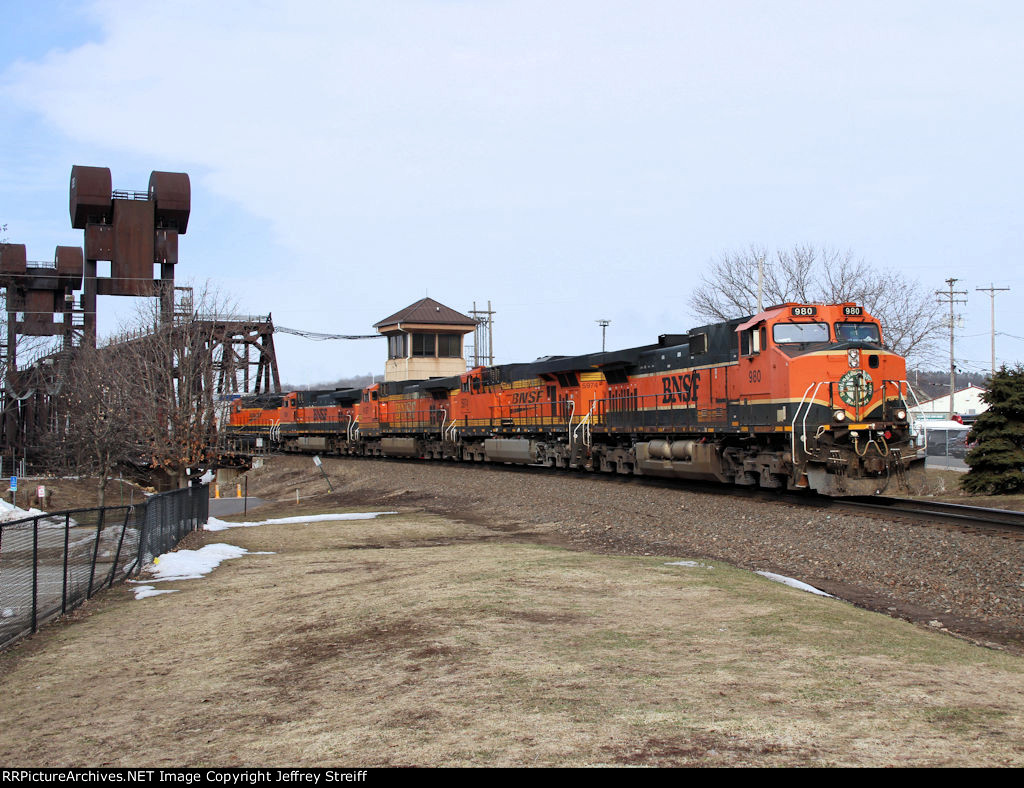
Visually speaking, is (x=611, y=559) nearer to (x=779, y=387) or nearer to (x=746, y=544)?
(x=746, y=544)

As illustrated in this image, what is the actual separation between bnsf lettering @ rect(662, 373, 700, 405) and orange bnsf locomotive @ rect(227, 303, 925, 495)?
0.04 meters

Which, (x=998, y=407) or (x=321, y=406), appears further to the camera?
(x=321, y=406)

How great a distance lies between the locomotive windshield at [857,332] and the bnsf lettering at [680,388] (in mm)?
4128

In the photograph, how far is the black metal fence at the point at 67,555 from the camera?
10055 millimetres

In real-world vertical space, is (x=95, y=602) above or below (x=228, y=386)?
below

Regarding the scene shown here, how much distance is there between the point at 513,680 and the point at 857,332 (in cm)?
1534

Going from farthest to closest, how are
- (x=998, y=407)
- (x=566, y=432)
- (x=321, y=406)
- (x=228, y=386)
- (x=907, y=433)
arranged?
(x=321, y=406) < (x=228, y=386) < (x=566, y=432) < (x=998, y=407) < (x=907, y=433)

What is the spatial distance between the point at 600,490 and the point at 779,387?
6662 mm

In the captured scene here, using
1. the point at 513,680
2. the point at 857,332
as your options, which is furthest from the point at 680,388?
the point at 513,680

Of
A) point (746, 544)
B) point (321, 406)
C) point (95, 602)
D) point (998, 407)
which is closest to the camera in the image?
point (95, 602)

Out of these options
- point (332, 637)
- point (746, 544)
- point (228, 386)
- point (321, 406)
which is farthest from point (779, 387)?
point (321, 406)

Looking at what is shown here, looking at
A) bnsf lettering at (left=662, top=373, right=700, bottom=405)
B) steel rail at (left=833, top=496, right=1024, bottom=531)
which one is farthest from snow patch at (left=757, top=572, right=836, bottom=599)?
bnsf lettering at (left=662, top=373, right=700, bottom=405)

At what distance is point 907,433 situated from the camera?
61.7ft

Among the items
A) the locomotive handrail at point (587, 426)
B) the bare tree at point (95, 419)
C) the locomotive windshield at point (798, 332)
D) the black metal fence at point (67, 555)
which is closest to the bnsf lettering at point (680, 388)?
the locomotive windshield at point (798, 332)
